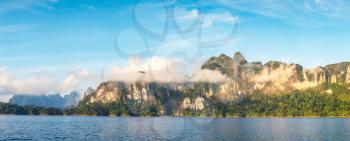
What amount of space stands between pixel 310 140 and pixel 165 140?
4301 cm

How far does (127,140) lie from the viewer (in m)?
125

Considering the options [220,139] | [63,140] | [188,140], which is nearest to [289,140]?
[220,139]

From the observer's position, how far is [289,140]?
128250 mm

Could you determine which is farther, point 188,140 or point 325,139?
point 325,139

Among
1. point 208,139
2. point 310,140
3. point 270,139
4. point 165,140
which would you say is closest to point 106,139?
point 165,140

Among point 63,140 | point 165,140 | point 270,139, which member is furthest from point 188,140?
point 63,140

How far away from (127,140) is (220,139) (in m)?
27.5

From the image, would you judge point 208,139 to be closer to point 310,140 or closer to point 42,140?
point 310,140

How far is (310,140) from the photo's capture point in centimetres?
12875

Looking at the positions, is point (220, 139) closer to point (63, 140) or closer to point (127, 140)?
point (127, 140)

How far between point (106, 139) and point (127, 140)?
7.02 metres

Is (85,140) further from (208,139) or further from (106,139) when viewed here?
(208,139)

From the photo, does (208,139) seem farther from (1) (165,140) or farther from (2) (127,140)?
(2) (127,140)

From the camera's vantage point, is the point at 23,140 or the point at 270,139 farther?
the point at 270,139
